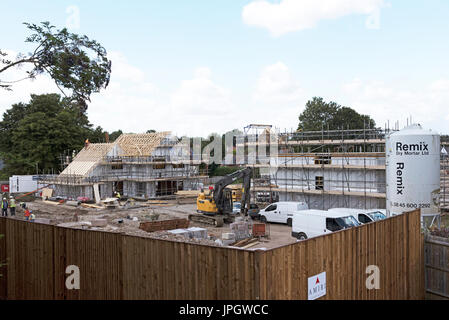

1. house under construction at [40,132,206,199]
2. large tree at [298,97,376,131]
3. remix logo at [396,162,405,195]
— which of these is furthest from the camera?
large tree at [298,97,376,131]

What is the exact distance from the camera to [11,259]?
12.2m

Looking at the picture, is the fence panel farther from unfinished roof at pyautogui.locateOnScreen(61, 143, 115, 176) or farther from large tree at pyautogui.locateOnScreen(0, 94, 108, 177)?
large tree at pyautogui.locateOnScreen(0, 94, 108, 177)

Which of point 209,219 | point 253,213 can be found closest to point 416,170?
point 253,213

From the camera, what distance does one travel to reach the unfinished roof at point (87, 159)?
46875mm

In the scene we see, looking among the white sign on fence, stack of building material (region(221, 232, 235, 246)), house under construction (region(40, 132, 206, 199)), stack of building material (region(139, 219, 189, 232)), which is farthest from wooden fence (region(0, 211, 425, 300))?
house under construction (region(40, 132, 206, 199))

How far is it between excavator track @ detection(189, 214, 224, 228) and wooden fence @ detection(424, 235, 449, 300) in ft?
56.0

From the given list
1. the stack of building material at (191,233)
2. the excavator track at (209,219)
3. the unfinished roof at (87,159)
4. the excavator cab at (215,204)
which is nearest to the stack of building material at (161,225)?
the stack of building material at (191,233)

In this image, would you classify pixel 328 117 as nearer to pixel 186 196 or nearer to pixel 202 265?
pixel 186 196

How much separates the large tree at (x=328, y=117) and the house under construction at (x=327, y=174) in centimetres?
3610

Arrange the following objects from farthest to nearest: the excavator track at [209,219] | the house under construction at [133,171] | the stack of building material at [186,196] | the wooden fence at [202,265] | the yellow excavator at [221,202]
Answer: the house under construction at [133,171]
the stack of building material at [186,196]
the yellow excavator at [221,202]
the excavator track at [209,219]
the wooden fence at [202,265]

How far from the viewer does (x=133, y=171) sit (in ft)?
155

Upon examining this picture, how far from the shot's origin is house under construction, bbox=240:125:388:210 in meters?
29.0

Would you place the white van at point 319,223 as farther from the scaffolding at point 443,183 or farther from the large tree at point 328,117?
the large tree at point 328,117
